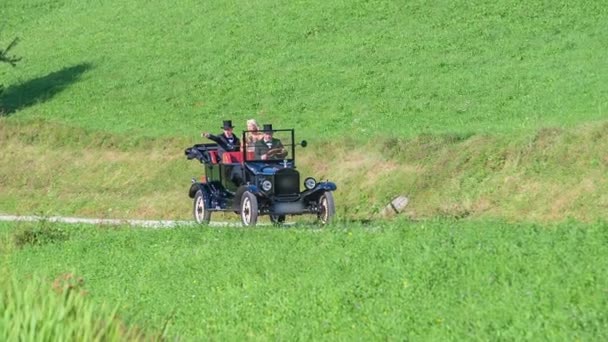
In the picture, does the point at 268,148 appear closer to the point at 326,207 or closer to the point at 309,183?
the point at 309,183

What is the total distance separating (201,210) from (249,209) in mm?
2415

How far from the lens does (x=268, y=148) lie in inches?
961

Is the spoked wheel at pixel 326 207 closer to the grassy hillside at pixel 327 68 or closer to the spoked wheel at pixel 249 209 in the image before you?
the spoked wheel at pixel 249 209

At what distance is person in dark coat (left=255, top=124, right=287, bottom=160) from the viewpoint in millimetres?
24328

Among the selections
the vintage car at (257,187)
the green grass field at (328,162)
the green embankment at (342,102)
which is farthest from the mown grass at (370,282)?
the green embankment at (342,102)

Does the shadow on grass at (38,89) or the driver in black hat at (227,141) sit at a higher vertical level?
the driver in black hat at (227,141)

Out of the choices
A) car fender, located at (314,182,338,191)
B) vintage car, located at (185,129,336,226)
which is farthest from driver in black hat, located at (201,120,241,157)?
car fender, located at (314,182,338,191)

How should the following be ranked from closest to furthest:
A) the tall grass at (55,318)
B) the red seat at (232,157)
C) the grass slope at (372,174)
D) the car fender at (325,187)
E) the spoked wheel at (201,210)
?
the tall grass at (55,318) < the car fender at (325,187) < the red seat at (232,157) < the grass slope at (372,174) < the spoked wheel at (201,210)

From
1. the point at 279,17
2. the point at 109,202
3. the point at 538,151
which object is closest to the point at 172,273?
the point at 538,151

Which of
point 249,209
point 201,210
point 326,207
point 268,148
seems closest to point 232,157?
point 268,148

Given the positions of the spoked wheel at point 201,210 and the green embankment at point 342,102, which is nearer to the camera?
the spoked wheel at point 201,210

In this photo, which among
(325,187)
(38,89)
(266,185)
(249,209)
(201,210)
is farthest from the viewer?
(38,89)

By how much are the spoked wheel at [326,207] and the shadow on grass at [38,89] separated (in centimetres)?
2462

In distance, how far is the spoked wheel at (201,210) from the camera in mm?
25188
